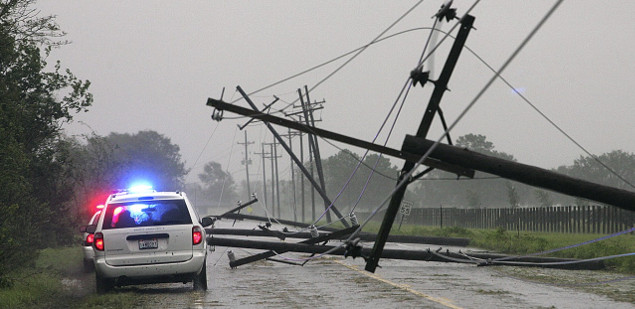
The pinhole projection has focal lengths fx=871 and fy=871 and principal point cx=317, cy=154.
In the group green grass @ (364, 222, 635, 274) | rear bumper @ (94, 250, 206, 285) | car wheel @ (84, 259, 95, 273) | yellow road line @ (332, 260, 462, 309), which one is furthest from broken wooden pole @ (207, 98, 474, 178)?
green grass @ (364, 222, 635, 274)

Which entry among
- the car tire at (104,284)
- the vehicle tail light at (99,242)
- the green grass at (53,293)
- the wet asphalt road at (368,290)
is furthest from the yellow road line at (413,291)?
the vehicle tail light at (99,242)

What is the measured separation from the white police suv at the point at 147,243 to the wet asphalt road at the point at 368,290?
1.52 feet

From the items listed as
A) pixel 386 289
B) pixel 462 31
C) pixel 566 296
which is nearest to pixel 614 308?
pixel 566 296

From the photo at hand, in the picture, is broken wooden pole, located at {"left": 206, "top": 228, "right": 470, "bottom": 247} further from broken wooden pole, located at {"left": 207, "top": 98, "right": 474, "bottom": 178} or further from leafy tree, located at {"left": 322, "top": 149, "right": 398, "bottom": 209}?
leafy tree, located at {"left": 322, "top": 149, "right": 398, "bottom": 209}

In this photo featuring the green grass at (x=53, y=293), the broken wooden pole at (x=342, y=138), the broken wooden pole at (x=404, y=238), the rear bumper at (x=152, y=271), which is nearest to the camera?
the broken wooden pole at (x=342, y=138)

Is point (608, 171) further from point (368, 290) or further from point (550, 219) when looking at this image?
point (368, 290)

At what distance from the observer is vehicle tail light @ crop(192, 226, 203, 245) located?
48.2 feet

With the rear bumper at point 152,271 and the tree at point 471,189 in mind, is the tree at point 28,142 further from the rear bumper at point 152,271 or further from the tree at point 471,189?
the tree at point 471,189

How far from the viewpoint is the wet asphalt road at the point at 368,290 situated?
1287cm

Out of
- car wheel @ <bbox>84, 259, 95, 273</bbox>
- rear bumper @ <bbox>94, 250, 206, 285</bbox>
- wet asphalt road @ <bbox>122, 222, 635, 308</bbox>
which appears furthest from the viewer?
car wheel @ <bbox>84, 259, 95, 273</bbox>

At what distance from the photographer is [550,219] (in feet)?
148

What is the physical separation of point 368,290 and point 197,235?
3049 mm

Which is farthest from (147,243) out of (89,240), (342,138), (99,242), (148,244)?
(89,240)

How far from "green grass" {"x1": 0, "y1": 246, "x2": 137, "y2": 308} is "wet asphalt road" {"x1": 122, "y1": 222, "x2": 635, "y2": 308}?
631 mm
